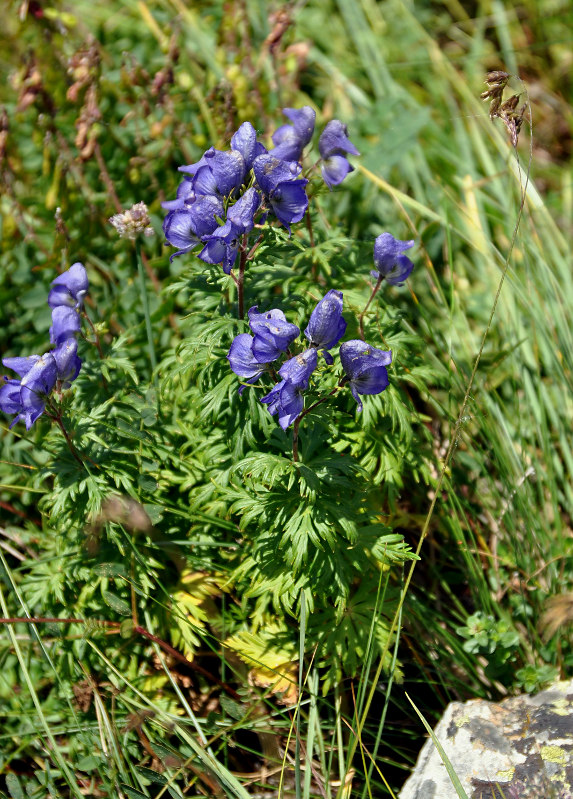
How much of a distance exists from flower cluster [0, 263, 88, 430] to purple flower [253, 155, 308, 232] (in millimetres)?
690

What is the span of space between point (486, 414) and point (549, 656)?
0.91 meters

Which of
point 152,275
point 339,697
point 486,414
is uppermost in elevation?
point 152,275

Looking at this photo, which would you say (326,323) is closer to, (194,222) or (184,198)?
(194,222)

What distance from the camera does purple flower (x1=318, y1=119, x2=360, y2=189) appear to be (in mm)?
2338

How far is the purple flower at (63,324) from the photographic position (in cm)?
214

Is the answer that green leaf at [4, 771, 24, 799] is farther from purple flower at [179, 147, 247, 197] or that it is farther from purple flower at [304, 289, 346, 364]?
purple flower at [179, 147, 247, 197]

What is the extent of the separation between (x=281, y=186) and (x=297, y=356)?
0.52 metres

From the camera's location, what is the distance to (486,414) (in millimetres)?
2807

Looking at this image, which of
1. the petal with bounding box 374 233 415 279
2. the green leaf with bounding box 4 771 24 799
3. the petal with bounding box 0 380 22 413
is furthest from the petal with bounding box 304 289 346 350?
the green leaf with bounding box 4 771 24 799

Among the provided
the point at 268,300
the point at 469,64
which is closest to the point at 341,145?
the point at 268,300

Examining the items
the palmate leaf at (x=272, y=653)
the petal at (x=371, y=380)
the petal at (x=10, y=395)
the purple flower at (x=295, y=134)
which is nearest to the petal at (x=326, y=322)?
the petal at (x=371, y=380)

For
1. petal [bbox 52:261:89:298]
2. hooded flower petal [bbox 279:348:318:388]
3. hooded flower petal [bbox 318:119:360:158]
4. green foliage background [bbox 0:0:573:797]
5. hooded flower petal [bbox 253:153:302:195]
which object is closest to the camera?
hooded flower petal [bbox 279:348:318:388]

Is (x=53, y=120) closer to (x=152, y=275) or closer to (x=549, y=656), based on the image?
(x=152, y=275)

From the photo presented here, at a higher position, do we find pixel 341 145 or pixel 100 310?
pixel 341 145
